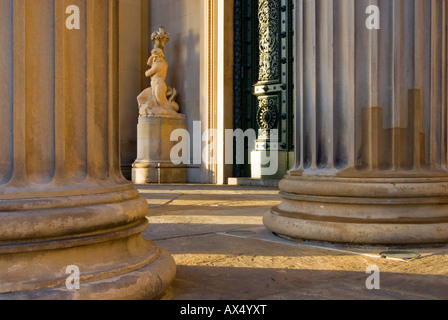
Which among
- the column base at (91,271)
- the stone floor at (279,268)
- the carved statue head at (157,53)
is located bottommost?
the stone floor at (279,268)

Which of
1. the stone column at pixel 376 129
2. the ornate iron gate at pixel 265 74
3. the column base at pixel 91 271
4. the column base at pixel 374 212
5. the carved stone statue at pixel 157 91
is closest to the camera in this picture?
the column base at pixel 91 271

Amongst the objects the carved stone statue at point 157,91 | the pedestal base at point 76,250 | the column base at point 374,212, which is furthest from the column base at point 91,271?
the carved stone statue at point 157,91

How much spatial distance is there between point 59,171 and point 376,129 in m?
2.68

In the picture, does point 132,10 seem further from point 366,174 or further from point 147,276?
point 147,276

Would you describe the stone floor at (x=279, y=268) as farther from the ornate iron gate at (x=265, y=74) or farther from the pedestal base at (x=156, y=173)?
the pedestal base at (x=156, y=173)

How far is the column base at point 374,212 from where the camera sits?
13.7 ft

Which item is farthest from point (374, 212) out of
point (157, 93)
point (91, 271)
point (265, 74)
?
point (157, 93)

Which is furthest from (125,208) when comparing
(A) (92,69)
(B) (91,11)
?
(B) (91,11)

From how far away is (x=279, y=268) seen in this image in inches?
137

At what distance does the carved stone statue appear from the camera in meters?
14.6

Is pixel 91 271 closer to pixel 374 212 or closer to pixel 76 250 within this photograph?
pixel 76 250

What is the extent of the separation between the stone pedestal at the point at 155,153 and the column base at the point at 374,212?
9.87 metres

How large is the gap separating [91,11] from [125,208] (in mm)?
975
